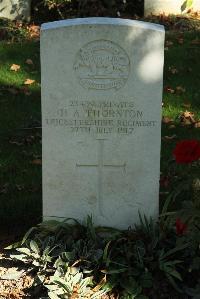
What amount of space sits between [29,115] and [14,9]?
3496 millimetres

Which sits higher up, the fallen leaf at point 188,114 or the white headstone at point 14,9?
the white headstone at point 14,9

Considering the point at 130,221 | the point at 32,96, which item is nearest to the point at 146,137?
the point at 130,221

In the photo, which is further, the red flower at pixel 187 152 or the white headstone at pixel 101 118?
the white headstone at pixel 101 118

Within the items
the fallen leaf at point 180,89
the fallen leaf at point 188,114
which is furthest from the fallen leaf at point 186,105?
the fallen leaf at point 180,89

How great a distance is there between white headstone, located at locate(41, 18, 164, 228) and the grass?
0.64 meters

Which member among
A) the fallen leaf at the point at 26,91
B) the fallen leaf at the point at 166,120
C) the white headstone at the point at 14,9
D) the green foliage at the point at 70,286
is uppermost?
the white headstone at the point at 14,9

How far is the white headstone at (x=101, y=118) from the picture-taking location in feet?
13.6

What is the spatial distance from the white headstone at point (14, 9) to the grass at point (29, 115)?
127 centimetres

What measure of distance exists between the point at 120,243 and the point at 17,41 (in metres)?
5.06

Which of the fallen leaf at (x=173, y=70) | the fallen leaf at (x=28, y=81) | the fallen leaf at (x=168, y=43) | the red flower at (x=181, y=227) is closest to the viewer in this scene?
the red flower at (x=181, y=227)

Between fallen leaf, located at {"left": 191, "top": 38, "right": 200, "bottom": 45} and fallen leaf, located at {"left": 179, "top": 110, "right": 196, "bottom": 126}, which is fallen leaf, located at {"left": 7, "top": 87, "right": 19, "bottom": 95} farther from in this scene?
fallen leaf, located at {"left": 191, "top": 38, "right": 200, "bottom": 45}

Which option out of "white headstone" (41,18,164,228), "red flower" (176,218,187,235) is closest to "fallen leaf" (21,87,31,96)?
"white headstone" (41,18,164,228)

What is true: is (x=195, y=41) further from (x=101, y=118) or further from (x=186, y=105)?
(x=101, y=118)

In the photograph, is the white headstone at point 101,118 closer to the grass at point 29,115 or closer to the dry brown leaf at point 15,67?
the grass at point 29,115
